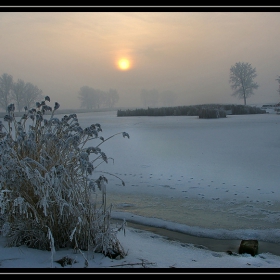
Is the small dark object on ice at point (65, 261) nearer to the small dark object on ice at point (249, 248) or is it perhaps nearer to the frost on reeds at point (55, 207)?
the frost on reeds at point (55, 207)

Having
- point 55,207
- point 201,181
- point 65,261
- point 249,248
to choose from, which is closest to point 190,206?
point 201,181

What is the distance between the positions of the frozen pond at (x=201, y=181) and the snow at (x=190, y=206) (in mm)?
12

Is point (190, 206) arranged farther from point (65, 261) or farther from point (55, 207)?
A: point (65, 261)

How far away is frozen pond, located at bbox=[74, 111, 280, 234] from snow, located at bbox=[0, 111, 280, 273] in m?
0.01

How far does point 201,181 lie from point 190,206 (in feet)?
3.82

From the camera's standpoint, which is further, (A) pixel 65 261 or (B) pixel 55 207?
(B) pixel 55 207

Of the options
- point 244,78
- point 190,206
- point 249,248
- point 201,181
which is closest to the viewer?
point 249,248

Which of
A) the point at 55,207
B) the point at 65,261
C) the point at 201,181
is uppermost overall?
the point at 55,207

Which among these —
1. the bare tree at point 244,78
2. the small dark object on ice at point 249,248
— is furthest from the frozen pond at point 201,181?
the bare tree at point 244,78

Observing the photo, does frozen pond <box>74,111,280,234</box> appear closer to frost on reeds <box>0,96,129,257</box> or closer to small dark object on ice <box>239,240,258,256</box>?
small dark object on ice <box>239,240,258,256</box>

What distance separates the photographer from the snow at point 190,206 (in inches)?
85.7

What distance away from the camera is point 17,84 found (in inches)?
900

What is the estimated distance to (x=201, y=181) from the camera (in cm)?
512
